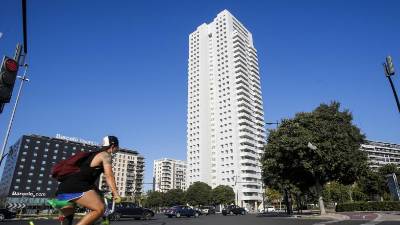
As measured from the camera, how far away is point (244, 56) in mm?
147250

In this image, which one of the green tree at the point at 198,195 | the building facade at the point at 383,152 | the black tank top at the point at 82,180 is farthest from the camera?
the building facade at the point at 383,152

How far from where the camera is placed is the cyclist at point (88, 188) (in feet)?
13.4

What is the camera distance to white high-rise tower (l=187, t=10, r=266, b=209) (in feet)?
408

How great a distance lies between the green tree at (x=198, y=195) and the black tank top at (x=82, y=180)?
102 metres

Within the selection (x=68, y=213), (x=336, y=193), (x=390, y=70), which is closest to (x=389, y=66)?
(x=390, y=70)

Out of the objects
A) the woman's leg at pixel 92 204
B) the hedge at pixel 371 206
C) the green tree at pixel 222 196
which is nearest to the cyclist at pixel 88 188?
the woman's leg at pixel 92 204

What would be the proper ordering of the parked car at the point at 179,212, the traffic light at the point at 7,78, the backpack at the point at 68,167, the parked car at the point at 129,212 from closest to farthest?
the backpack at the point at 68,167
the traffic light at the point at 7,78
the parked car at the point at 129,212
the parked car at the point at 179,212

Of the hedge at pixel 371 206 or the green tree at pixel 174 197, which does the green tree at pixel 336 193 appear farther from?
the hedge at pixel 371 206

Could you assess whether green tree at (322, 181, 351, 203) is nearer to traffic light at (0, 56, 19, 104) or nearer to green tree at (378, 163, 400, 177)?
green tree at (378, 163, 400, 177)

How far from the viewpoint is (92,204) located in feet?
13.5

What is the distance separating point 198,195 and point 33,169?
81.5 metres

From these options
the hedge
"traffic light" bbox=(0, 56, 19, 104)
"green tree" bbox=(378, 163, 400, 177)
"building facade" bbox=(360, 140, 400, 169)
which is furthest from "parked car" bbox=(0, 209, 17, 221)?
"building facade" bbox=(360, 140, 400, 169)

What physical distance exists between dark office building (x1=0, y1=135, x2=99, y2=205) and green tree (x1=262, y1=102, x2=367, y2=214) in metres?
114

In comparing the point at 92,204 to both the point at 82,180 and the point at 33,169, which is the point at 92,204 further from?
the point at 33,169
